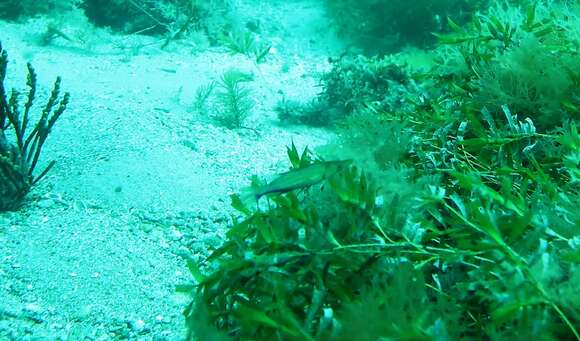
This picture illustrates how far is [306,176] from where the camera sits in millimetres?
1854

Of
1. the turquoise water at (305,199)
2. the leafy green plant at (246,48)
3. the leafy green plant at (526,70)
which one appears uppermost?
the leafy green plant at (526,70)

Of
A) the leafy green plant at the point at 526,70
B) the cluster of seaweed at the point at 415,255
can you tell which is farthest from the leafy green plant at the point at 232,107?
the cluster of seaweed at the point at 415,255

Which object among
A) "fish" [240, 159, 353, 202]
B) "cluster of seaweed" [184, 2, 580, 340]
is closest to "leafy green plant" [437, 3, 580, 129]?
"cluster of seaweed" [184, 2, 580, 340]

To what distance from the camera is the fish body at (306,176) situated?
1.84 metres

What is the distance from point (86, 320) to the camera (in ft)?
8.73

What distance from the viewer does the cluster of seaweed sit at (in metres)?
1.33

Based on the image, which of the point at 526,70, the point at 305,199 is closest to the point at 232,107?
the point at 526,70

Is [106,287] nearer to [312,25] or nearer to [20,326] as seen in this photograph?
[20,326]

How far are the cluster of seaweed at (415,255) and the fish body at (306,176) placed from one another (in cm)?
5

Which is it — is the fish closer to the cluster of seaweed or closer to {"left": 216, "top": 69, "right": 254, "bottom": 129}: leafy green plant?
the cluster of seaweed

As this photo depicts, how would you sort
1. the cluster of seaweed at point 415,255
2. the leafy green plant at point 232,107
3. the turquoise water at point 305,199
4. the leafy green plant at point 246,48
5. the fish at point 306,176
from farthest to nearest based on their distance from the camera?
the leafy green plant at point 246,48 → the leafy green plant at point 232,107 → the fish at point 306,176 → the turquoise water at point 305,199 → the cluster of seaweed at point 415,255

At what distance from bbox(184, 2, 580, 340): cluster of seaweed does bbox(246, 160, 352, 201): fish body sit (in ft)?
0.16

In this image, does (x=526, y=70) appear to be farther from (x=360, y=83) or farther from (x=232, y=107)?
(x=360, y=83)

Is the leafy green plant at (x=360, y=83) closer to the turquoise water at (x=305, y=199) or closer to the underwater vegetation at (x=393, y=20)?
the turquoise water at (x=305, y=199)
